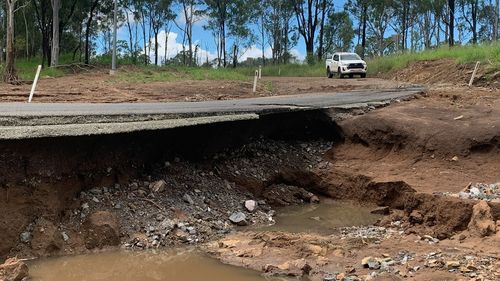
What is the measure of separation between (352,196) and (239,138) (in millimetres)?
2898

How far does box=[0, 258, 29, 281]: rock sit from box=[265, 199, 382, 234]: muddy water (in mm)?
4384

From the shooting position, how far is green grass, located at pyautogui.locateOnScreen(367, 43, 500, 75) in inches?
814

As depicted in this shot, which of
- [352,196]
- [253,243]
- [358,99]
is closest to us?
[253,243]

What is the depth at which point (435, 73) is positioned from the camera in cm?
2384

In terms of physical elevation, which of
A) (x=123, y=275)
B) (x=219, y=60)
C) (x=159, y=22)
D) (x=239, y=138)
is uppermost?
(x=159, y=22)

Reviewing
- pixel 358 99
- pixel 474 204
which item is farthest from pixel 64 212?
pixel 358 99

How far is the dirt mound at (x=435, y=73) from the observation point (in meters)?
20.9

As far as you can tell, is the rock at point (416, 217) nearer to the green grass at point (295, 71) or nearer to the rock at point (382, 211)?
the rock at point (382, 211)

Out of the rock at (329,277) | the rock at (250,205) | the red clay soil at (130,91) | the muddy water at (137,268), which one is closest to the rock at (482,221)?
the rock at (329,277)

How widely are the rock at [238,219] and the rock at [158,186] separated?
1.35 meters

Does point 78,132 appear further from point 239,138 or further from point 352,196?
point 352,196

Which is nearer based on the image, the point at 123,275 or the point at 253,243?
the point at 123,275

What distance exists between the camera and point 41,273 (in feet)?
21.9

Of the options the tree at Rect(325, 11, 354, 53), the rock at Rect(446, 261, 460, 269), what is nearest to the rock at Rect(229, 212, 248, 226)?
the rock at Rect(446, 261, 460, 269)
